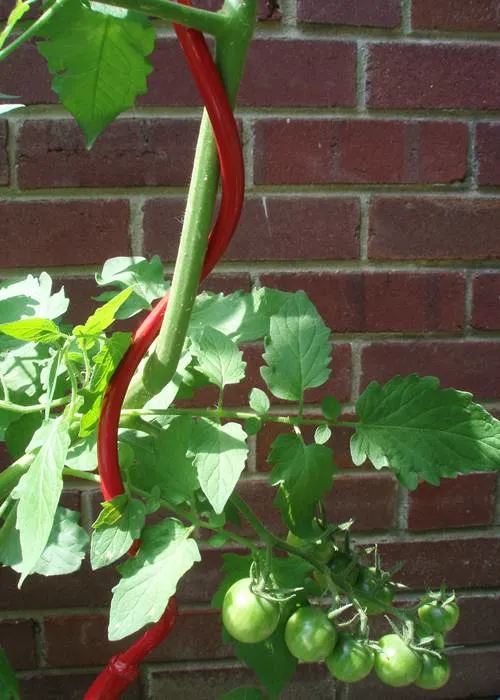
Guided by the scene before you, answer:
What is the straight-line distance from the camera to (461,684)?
3.59 feet

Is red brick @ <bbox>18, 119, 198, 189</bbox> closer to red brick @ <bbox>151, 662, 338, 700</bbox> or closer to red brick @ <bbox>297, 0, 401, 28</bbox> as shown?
red brick @ <bbox>297, 0, 401, 28</bbox>

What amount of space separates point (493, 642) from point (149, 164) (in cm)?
84

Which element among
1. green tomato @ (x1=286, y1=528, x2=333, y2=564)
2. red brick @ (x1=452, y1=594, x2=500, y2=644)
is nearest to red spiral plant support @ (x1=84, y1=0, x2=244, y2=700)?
green tomato @ (x1=286, y1=528, x2=333, y2=564)

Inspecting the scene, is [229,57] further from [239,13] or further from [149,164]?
[149,164]

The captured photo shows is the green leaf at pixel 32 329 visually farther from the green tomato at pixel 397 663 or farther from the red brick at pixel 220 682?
the red brick at pixel 220 682

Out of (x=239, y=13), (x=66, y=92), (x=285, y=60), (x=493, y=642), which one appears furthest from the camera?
(x=493, y=642)

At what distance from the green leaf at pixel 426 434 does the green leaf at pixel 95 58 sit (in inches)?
11.6

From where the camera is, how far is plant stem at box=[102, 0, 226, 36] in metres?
0.38

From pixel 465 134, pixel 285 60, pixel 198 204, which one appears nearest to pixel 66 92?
pixel 198 204

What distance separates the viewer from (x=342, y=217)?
0.93 metres

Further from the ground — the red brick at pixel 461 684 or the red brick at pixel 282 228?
the red brick at pixel 282 228

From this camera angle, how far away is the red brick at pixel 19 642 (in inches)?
39.7

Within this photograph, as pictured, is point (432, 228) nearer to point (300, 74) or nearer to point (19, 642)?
point (300, 74)

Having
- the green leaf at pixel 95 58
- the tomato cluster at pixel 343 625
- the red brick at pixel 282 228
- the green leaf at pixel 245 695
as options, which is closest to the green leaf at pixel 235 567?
the tomato cluster at pixel 343 625
